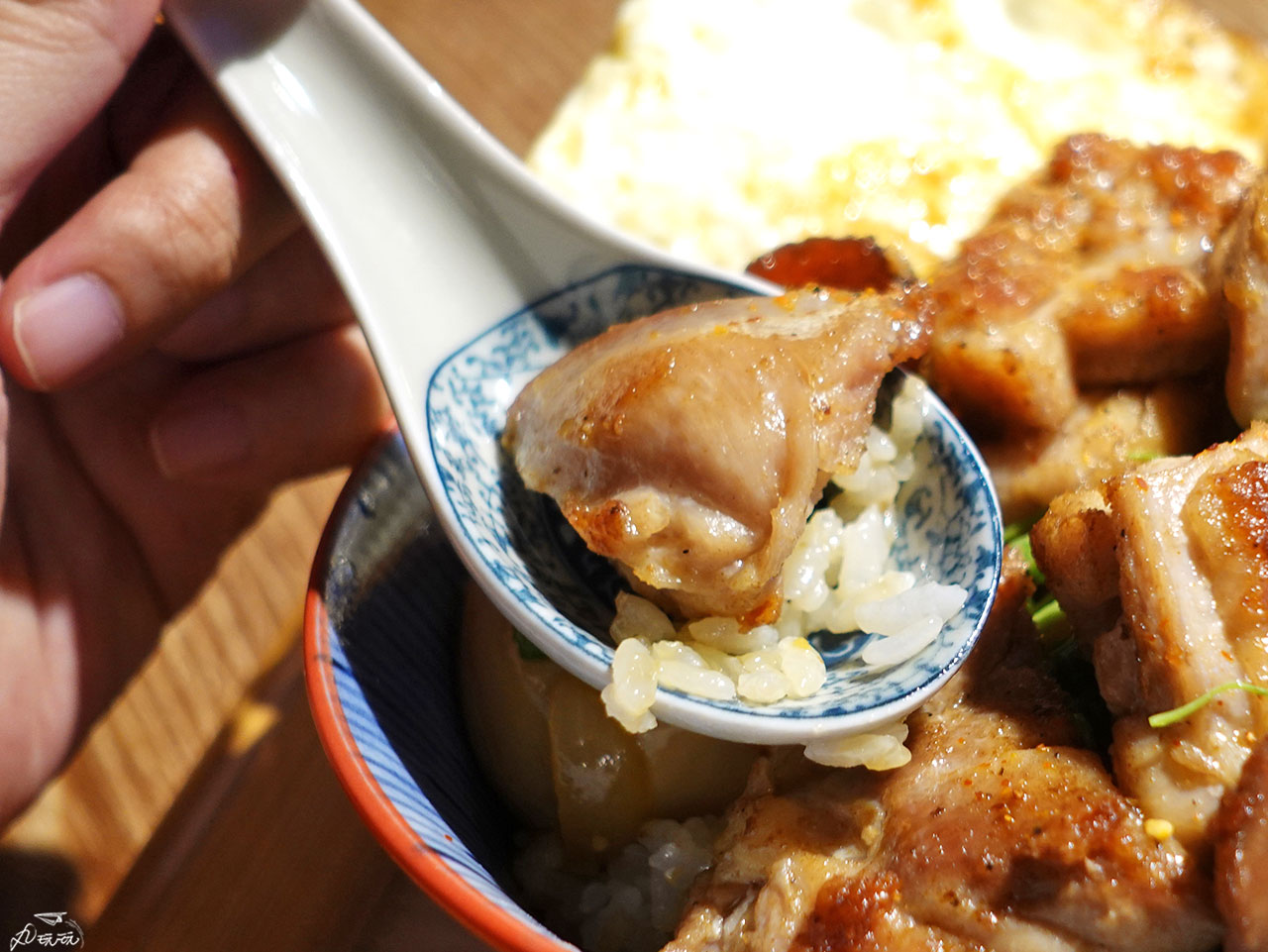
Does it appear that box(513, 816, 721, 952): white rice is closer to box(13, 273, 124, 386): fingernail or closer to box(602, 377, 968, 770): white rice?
box(602, 377, 968, 770): white rice

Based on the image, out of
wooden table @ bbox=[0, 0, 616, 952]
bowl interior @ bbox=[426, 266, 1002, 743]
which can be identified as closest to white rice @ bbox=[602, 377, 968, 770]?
bowl interior @ bbox=[426, 266, 1002, 743]

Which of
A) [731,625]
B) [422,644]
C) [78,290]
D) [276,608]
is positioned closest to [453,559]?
[422,644]

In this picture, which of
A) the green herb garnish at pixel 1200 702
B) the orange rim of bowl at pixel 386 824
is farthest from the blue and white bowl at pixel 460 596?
the green herb garnish at pixel 1200 702

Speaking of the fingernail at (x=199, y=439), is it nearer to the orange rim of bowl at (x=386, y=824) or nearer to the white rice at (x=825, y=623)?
the orange rim of bowl at (x=386, y=824)

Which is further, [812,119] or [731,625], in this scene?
[812,119]

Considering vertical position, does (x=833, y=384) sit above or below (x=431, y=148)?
below

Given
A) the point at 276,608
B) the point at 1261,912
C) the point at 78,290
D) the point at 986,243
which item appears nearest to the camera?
the point at 1261,912

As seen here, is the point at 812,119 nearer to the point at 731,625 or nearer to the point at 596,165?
the point at 596,165
